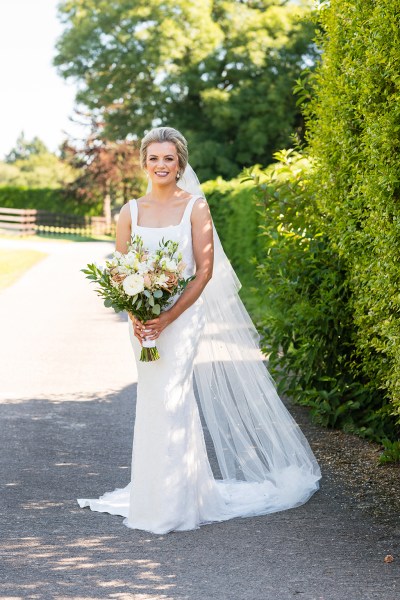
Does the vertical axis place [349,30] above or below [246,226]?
above

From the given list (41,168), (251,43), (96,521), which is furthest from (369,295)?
(41,168)

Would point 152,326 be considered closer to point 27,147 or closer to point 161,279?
point 161,279

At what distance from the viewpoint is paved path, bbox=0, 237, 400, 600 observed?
14.3 ft

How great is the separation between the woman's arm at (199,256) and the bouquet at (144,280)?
0.07 meters

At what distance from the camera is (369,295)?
6125 mm

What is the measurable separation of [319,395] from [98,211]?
1895 inches

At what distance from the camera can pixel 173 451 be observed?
216 inches

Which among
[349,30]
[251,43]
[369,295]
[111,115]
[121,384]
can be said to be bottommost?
[121,384]

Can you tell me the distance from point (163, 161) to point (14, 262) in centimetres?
2171

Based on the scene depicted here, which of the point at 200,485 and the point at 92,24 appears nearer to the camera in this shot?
the point at 200,485

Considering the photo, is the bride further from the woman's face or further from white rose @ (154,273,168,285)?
white rose @ (154,273,168,285)

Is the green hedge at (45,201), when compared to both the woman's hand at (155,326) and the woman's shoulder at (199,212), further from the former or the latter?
the woman's hand at (155,326)

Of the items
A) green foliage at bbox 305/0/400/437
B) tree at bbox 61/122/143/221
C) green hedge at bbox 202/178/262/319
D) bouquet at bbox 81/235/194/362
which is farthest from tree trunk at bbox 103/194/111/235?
bouquet at bbox 81/235/194/362

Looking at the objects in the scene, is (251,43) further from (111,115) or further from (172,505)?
(172,505)
